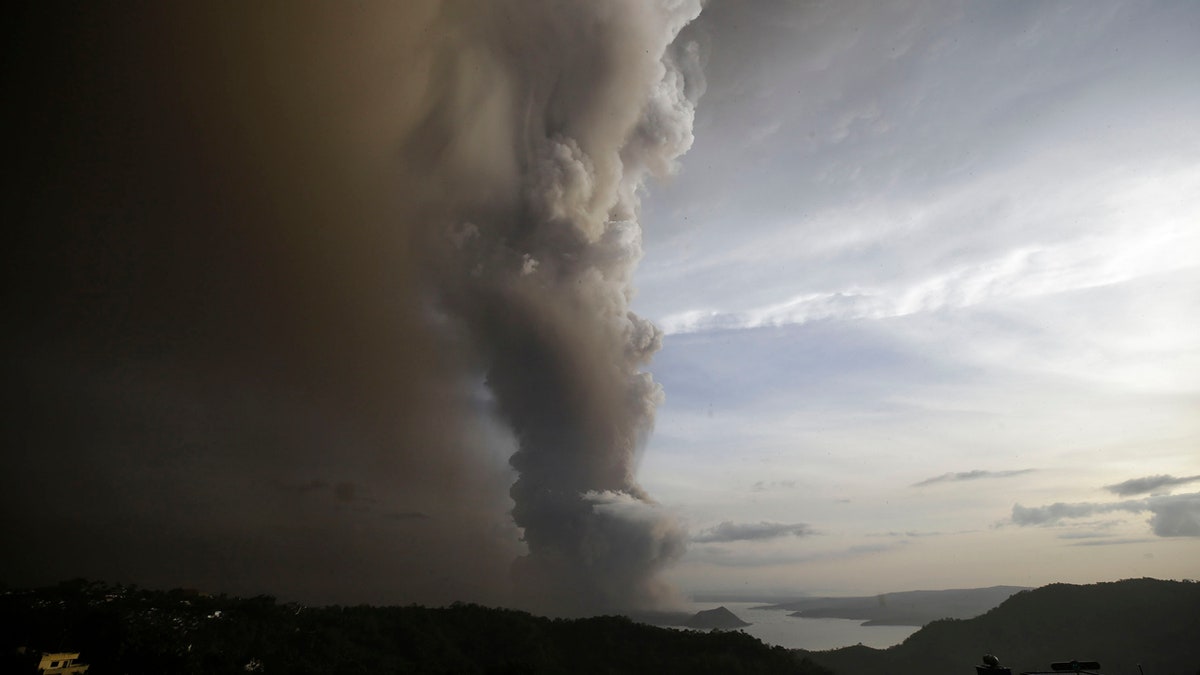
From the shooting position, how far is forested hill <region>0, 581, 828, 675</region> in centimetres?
7069

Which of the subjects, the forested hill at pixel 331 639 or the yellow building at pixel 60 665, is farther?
the forested hill at pixel 331 639

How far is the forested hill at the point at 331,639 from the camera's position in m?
70.7

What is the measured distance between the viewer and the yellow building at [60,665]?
→ 62.6m

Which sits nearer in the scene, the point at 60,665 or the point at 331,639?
the point at 60,665

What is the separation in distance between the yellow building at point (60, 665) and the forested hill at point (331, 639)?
1543 millimetres

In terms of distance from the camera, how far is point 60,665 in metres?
64.0

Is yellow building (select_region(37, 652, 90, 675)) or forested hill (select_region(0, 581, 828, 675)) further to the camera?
forested hill (select_region(0, 581, 828, 675))

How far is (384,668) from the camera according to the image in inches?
3533

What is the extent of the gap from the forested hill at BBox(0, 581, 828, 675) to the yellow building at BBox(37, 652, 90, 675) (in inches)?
60.8

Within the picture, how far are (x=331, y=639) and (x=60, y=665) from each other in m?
40.0

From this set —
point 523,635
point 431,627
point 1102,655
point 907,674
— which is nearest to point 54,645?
point 431,627

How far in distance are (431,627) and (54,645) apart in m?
62.8

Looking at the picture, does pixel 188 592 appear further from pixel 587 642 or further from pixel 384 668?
pixel 587 642

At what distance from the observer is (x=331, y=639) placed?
98062mm
